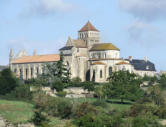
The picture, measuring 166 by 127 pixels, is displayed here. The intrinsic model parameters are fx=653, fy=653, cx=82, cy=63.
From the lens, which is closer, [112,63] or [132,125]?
[132,125]

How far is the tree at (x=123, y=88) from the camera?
338ft

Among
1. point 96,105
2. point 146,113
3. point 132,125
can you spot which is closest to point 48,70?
point 96,105

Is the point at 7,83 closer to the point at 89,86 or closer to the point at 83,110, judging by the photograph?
the point at 89,86

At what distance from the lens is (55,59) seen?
446 ft

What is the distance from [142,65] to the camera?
147 metres

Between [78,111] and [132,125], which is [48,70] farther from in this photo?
[132,125]

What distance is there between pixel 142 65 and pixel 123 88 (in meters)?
43.3

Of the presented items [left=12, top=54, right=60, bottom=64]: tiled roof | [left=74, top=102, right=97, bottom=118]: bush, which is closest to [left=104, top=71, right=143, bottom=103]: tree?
[left=74, top=102, right=97, bottom=118]: bush

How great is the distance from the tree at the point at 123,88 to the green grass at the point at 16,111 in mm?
16961

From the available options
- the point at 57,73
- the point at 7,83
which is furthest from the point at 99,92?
the point at 57,73

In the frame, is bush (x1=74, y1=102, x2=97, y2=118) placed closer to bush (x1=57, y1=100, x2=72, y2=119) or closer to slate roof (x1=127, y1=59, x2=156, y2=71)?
bush (x1=57, y1=100, x2=72, y2=119)

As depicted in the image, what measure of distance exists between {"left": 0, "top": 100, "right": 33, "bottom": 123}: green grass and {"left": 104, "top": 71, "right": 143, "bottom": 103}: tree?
17.0 metres

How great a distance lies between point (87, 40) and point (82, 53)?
4216 millimetres

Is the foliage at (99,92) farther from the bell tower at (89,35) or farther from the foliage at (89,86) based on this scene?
the bell tower at (89,35)
